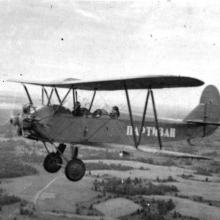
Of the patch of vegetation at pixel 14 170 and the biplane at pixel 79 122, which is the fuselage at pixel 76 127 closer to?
the biplane at pixel 79 122

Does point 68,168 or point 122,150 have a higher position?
point 122,150

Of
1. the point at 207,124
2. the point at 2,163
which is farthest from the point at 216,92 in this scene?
the point at 2,163

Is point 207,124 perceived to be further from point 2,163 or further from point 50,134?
point 2,163

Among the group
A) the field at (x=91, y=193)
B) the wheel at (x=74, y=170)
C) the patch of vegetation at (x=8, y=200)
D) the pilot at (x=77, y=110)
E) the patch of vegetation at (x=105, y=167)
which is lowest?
the patch of vegetation at (x=8, y=200)

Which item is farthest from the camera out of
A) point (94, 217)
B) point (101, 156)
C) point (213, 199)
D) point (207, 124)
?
point (101, 156)

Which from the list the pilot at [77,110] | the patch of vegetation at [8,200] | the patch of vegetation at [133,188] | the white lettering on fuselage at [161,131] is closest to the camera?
the pilot at [77,110]

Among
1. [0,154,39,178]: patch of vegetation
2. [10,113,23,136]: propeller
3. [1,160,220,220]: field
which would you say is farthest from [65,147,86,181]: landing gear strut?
[0,154,39,178]: patch of vegetation

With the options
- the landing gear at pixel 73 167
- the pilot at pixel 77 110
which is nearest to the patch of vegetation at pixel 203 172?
the landing gear at pixel 73 167
